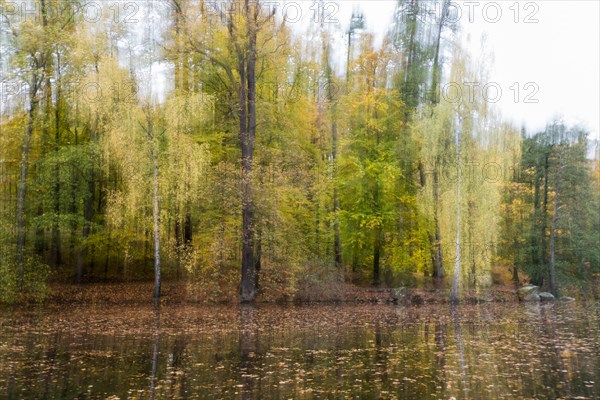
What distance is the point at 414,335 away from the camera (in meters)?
13.7

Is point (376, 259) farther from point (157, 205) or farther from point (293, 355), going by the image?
point (293, 355)

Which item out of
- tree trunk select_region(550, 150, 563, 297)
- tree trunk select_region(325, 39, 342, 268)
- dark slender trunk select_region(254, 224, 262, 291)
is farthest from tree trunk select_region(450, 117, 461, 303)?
dark slender trunk select_region(254, 224, 262, 291)

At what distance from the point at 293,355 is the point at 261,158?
13.5m

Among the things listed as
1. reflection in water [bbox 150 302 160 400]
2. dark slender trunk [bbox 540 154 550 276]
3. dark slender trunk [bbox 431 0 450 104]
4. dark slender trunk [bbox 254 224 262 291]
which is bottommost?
reflection in water [bbox 150 302 160 400]

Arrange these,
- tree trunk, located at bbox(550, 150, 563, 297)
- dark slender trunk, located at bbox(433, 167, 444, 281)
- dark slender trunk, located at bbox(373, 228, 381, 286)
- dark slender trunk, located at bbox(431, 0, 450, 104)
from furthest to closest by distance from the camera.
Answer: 1. dark slender trunk, located at bbox(431, 0, 450, 104)
2. tree trunk, located at bbox(550, 150, 563, 297)
3. dark slender trunk, located at bbox(373, 228, 381, 286)
4. dark slender trunk, located at bbox(433, 167, 444, 281)

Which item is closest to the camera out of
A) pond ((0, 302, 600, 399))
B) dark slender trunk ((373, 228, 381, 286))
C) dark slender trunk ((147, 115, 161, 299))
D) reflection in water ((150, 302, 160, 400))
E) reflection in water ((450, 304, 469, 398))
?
pond ((0, 302, 600, 399))

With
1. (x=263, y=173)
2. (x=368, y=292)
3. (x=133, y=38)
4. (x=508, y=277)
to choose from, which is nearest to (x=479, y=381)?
(x=263, y=173)

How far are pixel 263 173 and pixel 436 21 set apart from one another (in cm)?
1403

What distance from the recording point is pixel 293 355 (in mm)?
10758

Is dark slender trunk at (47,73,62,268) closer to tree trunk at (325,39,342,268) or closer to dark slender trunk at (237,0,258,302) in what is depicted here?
dark slender trunk at (237,0,258,302)

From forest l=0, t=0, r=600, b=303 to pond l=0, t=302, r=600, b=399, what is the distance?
15.8 ft

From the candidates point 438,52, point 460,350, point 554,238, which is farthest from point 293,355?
point 554,238

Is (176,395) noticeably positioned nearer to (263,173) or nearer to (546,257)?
(263,173)

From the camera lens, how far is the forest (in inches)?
862
